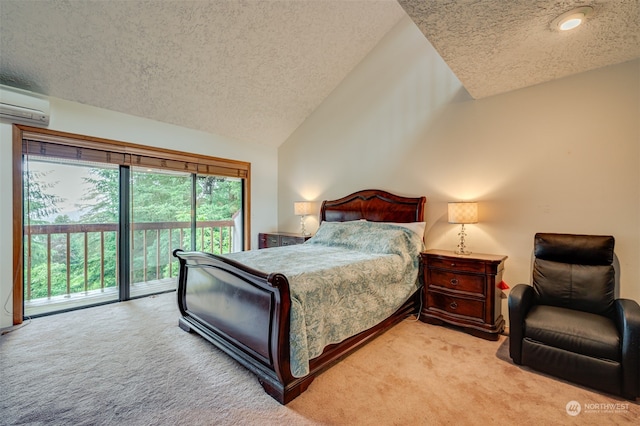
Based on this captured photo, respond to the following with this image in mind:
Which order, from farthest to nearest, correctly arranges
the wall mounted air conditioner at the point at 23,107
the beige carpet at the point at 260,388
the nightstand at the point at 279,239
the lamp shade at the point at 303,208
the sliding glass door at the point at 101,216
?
the lamp shade at the point at 303,208, the nightstand at the point at 279,239, the sliding glass door at the point at 101,216, the wall mounted air conditioner at the point at 23,107, the beige carpet at the point at 260,388

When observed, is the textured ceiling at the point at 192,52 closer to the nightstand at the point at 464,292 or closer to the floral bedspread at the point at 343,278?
the floral bedspread at the point at 343,278

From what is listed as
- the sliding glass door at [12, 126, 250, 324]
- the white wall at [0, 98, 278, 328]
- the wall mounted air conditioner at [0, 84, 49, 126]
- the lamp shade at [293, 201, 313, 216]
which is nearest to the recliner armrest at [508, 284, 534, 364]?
the lamp shade at [293, 201, 313, 216]

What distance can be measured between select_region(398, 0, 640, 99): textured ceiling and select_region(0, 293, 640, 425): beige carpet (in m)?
2.45

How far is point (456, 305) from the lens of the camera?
2787 mm

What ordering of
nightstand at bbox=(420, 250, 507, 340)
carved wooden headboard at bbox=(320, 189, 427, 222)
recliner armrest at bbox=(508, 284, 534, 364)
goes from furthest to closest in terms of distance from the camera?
1. carved wooden headboard at bbox=(320, 189, 427, 222)
2. nightstand at bbox=(420, 250, 507, 340)
3. recliner armrest at bbox=(508, 284, 534, 364)

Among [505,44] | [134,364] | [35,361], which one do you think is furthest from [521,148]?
[35,361]

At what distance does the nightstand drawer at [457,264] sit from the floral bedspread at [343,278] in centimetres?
22

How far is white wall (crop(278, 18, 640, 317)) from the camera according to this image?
2.38 m

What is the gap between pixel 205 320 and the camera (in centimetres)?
252

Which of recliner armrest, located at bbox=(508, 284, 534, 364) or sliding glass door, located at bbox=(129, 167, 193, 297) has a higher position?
sliding glass door, located at bbox=(129, 167, 193, 297)

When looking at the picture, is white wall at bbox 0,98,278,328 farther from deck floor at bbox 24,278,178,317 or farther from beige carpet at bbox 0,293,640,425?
beige carpet at bbox 0,293,640,425

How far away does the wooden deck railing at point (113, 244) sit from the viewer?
3.32m

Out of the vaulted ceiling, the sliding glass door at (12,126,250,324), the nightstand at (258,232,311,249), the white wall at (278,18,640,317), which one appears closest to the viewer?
the vaulted ceiling

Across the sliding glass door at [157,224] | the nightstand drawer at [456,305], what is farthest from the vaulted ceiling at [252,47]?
the nightstand drawer at [456,305]
